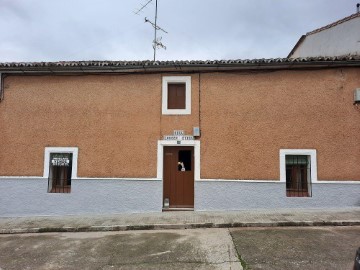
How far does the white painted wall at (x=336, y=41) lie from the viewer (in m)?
9.50

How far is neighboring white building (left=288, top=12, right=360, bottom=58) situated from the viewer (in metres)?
9.52

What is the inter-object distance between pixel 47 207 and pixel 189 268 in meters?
5.95

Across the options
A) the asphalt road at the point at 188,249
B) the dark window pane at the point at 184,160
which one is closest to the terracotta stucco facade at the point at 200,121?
the dark window pane at the point at 184,160

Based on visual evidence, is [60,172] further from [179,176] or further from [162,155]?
[179,176]

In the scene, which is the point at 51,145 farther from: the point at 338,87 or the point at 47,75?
the point at 338,87

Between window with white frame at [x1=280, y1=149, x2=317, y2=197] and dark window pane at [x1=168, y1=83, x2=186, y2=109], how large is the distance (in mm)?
3541

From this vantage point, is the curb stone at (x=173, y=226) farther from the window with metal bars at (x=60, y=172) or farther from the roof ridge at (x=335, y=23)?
the roof ridge at (x=335, y=23)

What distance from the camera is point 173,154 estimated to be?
352 inches

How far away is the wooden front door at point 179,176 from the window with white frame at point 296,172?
286cm

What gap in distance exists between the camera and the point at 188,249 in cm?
566

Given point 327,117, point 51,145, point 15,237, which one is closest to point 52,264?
point 15,237

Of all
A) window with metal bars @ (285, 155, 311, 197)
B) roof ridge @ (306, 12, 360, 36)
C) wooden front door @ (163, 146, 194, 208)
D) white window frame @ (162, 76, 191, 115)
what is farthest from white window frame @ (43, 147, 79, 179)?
roof ridge @ (306, 12, 360, 36)

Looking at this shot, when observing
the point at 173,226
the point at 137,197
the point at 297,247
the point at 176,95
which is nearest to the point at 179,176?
the point at 137,197

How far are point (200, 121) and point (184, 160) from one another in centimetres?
139
